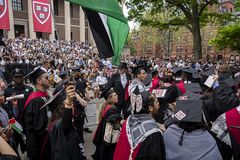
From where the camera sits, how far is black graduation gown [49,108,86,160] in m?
3.09

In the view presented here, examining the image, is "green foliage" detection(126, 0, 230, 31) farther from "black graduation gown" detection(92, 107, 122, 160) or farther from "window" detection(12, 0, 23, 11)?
"window" detection(12, 0, 23, 11)

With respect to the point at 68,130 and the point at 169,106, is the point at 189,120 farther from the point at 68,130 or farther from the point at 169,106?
the point at 169,106

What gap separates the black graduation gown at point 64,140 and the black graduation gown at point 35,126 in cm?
46

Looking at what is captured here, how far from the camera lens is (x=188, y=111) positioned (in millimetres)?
2693

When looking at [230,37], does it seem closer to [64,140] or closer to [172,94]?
[172,94]

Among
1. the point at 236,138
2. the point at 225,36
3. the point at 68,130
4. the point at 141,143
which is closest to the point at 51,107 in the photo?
the point at 68,130

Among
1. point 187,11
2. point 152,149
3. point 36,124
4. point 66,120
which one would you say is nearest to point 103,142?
point 36,124

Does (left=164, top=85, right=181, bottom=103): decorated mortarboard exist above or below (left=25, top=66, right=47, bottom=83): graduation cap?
below

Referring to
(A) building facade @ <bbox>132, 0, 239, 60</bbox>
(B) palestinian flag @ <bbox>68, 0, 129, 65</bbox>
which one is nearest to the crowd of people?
(B) palestinian flag @ <bbox>68, 0, 129, 65</bbox>

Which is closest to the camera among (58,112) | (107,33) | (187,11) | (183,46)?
(58,112)

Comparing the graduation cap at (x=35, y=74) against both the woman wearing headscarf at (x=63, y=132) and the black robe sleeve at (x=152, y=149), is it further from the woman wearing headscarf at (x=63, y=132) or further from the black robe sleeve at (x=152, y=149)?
the black robe sleeve at (x=152, y=149)

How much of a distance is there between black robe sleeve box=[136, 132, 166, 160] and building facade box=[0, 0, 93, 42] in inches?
1339

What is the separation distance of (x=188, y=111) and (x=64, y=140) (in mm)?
1495

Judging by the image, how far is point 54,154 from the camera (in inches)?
124
